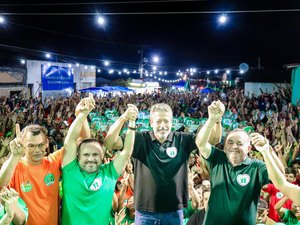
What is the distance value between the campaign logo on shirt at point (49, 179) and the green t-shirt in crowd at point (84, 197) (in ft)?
0.43

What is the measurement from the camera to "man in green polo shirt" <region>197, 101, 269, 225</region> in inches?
115

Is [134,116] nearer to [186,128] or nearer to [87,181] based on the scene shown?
[87,181]

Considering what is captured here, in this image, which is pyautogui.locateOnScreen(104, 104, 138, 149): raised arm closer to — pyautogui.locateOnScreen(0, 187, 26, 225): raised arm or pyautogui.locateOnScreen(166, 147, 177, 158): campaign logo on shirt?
pyautogui.locateOnScreen(166, 147, 177, 158): campaign logo on shirt

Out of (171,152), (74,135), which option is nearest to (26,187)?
(74,135)

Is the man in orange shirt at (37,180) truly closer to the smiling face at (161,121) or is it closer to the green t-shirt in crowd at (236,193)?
the smiling face at (161,121)

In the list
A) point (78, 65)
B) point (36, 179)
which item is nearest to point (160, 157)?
point (36, 179)

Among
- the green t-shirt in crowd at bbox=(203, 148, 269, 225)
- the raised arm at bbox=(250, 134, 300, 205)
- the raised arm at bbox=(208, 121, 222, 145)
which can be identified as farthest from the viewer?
the raised arm at bbox=(208, 121, 222, 145)

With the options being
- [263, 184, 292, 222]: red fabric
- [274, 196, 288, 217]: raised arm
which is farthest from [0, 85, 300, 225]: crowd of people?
[263, 184, 292, 222]: red fabric

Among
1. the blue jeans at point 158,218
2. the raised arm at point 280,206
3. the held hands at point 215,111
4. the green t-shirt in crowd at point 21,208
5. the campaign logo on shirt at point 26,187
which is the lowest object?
the raised arm at point 280,206

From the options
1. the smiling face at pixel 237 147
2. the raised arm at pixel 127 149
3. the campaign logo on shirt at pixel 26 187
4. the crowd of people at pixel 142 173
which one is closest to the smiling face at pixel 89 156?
the crowd of people at pixel 142 173

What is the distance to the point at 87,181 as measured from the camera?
9.77 ft

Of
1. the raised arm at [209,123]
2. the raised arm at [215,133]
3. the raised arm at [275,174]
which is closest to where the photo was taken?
the raised arm at [275,174]

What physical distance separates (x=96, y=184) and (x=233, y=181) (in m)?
1.28

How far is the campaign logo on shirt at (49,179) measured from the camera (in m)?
3.06
